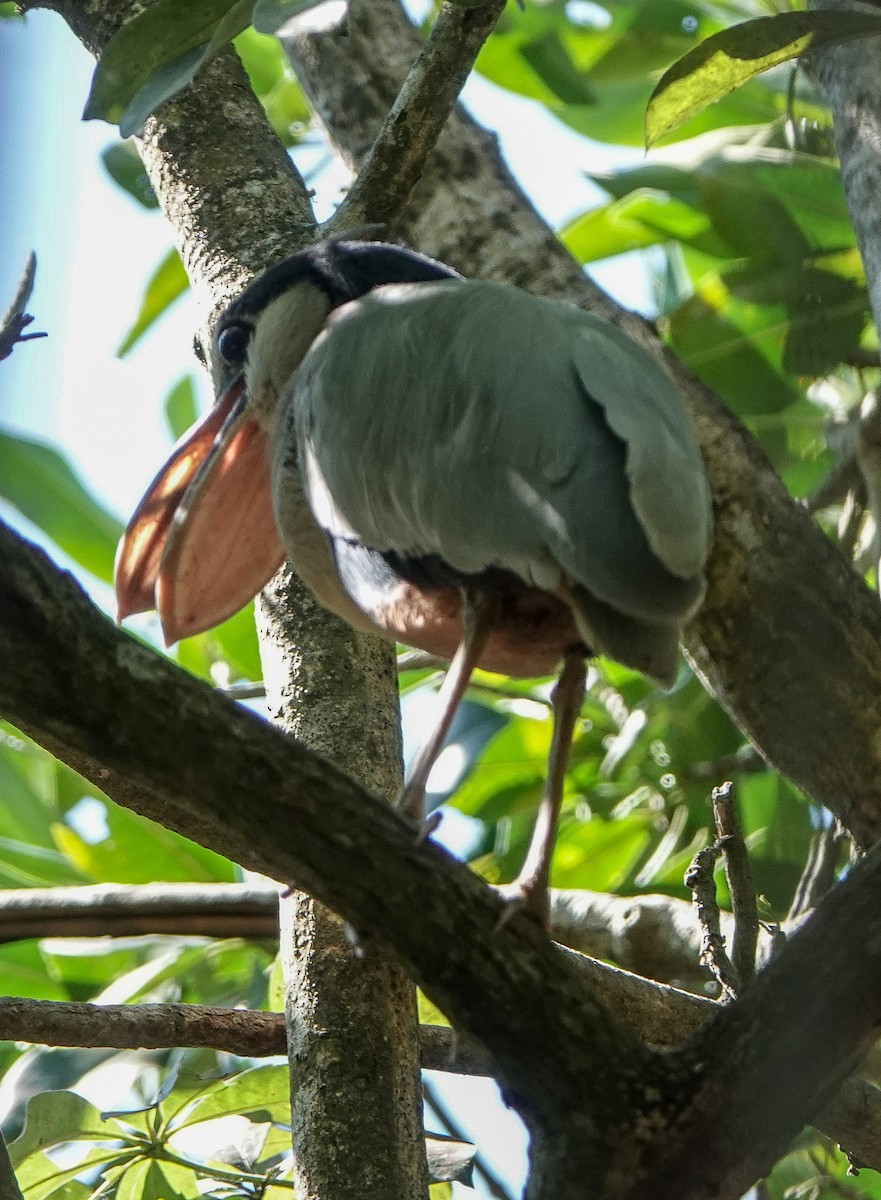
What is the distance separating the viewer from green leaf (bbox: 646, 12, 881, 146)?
6.77ft

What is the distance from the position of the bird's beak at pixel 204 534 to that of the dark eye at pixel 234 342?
0.04 m

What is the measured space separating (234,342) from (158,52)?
0.73 metres

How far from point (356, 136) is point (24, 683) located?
220 cm

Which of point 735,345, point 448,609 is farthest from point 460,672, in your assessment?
point 735,345

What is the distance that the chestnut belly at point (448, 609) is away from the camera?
183cm

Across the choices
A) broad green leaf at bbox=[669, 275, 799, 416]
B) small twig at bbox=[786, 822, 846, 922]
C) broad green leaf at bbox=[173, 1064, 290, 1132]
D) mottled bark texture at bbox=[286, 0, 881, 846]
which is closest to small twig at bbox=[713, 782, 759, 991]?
mottled bark texture at bbox=[286, 0, 881, 846]

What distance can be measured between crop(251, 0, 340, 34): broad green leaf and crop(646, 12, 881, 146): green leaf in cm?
69

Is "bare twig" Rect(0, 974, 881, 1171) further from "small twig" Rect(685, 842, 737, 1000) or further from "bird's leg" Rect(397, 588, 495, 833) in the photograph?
"bird's leg" Rect(397, 588, 495, 833)

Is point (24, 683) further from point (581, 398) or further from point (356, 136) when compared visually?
point (356, 136)

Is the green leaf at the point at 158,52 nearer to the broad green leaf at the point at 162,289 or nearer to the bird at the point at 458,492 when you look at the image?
the bird at the point at 458,492

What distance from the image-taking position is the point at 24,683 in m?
1.30

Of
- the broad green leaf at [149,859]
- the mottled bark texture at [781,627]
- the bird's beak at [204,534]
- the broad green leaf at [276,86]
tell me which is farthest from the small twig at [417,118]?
the broad green leaf at [276,86]

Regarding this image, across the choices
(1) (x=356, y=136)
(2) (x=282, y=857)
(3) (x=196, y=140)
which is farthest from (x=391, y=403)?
(1) (x=356, y=136)

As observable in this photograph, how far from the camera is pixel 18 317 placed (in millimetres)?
1550
